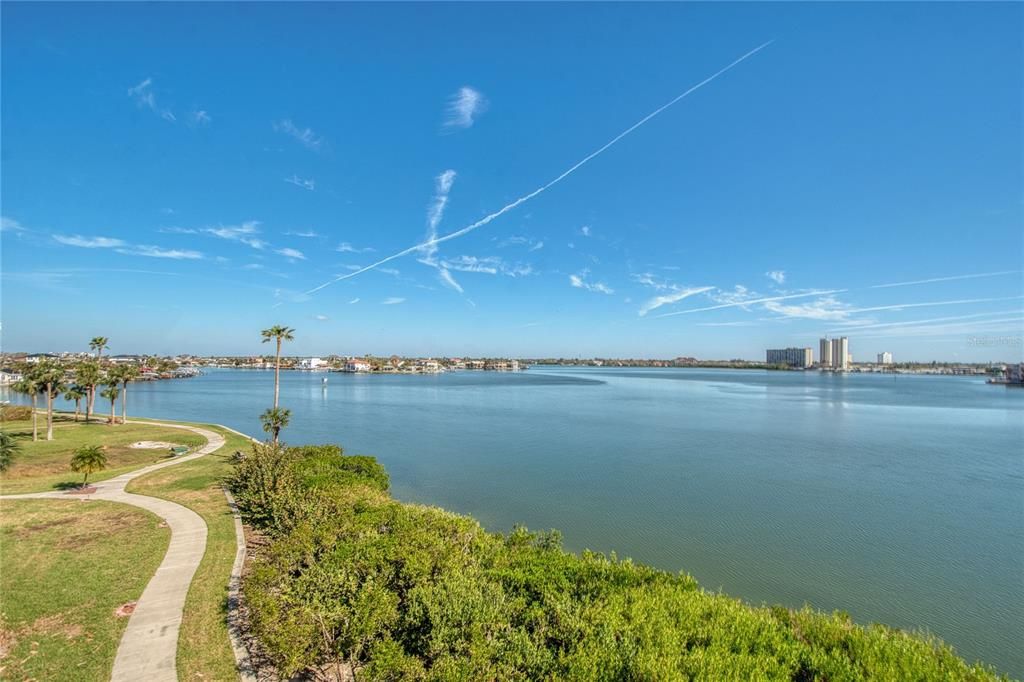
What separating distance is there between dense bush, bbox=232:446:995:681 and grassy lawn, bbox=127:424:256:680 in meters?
1.33

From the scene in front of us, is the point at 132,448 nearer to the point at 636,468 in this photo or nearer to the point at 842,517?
the point at 636,468

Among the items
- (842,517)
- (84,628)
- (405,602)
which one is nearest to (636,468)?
(842,517)

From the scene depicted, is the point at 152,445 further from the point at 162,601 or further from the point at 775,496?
the point at 775,496

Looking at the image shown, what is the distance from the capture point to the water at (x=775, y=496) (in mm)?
14508

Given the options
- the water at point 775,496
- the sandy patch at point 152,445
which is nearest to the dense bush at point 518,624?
the water at point 775,496

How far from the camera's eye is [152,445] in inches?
1219

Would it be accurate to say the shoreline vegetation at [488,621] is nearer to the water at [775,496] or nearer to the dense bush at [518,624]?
the dense bush at [518,624]

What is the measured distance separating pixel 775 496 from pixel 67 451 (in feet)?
141

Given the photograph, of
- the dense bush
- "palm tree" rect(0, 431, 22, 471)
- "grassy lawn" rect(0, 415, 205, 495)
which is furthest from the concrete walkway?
"grassy lawn" rect(0, 415, 205, 495)

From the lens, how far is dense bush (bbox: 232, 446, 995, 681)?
20.6ft

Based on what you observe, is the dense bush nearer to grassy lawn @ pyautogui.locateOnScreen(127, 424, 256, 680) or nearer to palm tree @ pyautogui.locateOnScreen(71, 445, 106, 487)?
grassy lawn @ pyautogui.locateOnScreen(127, 424, 256, 680)

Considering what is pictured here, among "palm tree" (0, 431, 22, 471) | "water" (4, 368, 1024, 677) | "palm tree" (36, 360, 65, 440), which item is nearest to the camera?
"water" (4, 368, 1024, 677)

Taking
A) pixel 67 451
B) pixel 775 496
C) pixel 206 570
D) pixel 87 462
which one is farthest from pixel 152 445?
pixel 775 496

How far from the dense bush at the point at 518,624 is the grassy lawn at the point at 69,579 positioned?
3.24m
